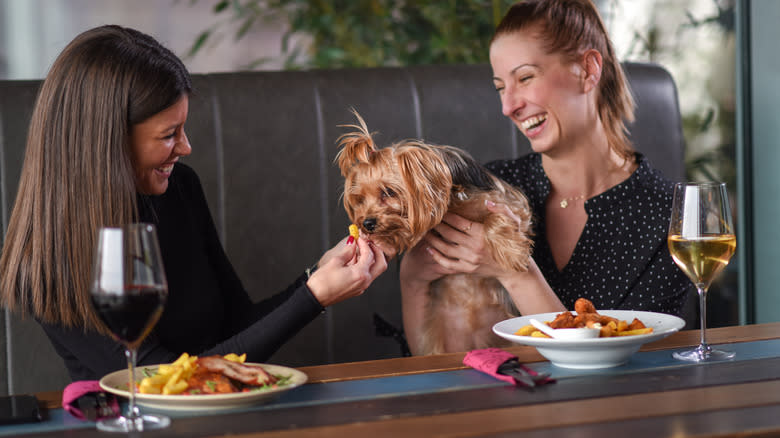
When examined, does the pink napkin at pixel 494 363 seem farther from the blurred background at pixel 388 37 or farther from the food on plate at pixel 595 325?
the blurred background at pixel 388 37

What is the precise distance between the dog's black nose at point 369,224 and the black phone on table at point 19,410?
960 millimetres

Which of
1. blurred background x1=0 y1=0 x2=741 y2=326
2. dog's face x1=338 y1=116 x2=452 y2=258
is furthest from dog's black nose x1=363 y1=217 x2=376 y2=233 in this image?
blurred background x1=0 y1=0 x2=741 y2=326

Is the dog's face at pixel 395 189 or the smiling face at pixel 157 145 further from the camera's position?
the dog's face at pixel 395 189

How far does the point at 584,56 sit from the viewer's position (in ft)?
7.00

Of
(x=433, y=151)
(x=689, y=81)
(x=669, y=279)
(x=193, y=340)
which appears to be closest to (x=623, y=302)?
(x=669, y=279)

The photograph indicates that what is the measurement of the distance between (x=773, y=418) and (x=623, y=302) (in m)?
1.12

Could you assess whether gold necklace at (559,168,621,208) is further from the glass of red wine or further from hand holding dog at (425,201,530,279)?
the glass of red wine

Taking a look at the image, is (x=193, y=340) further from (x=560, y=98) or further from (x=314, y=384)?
(x=560, y=98)

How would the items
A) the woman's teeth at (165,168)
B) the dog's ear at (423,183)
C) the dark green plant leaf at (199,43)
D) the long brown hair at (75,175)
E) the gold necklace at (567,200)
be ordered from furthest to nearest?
the dark green plant leaf at (199,43) → the gold necklace at (567,200) → the dog's ear at (423,183) → the woman's teeth at (165,168) → the long brown hair at (75,175)

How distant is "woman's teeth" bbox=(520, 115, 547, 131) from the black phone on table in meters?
1.40

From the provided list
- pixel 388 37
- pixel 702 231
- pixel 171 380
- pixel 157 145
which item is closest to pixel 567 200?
pixel 702 231

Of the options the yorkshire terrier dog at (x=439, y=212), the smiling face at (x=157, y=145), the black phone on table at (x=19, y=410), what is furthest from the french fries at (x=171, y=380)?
the yorkshire terrier dog at (x=439, y=212)

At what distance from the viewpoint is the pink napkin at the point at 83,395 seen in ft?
3.47

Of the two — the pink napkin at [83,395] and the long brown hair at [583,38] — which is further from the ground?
the long brown hair at [583,38]
